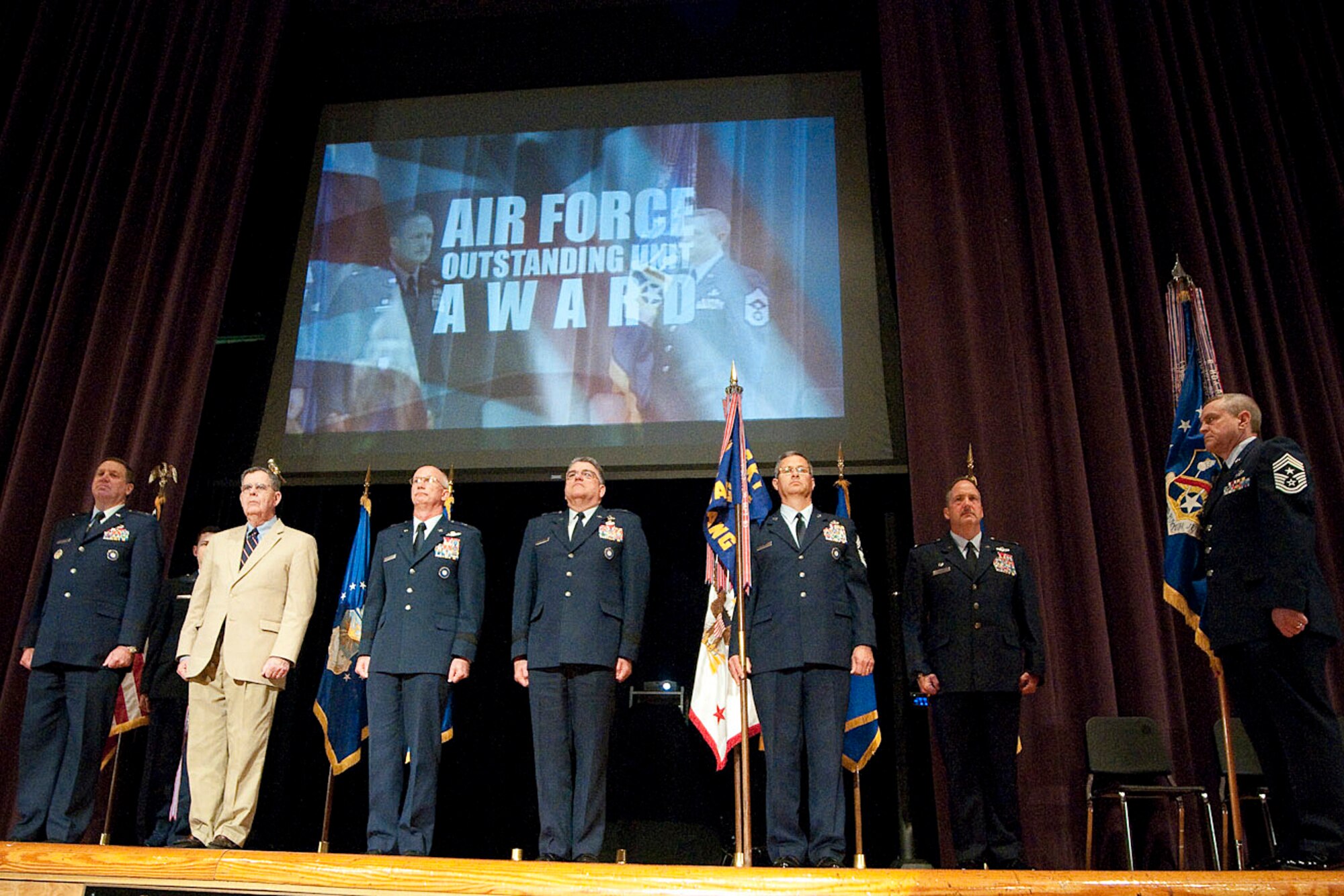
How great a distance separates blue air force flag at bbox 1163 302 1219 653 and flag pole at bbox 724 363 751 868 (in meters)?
1.43

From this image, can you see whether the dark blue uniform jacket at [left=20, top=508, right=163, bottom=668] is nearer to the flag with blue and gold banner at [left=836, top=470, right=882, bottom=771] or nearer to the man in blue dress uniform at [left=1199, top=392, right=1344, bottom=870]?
the flag with blue and gold banner at [left=836, top=470, right=882, bottom=771]

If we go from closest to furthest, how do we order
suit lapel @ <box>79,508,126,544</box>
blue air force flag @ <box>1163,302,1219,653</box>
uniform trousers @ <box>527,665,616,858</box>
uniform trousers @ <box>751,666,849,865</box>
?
uniform trousers @ <box>751,666,849,865</box> → uniform trousers @ <box>527,665,616,858</box> → blue air force flag @ <box>1163,302,1219,653</box> → suit lapel @ <box>79,508,126,544</box>

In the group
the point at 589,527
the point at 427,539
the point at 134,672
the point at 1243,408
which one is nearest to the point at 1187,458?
the point at 1243,408

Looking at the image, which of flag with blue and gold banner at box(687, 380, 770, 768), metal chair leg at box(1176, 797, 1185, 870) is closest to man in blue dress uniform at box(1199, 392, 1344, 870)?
metal chair leg at box(1176, 797, 1185, 870)

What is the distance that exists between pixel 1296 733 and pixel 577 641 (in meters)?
2.10

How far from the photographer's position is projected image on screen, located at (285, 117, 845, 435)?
5035mm

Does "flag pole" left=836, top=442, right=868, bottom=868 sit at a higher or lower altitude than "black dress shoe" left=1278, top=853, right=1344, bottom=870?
higher

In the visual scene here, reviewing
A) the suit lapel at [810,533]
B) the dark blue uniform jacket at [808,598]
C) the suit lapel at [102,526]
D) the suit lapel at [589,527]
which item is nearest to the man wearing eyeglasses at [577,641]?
the suit lapel at [589,527]

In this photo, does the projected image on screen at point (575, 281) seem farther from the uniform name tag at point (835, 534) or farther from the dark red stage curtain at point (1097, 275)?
the uniform name tag at point (835, 534)

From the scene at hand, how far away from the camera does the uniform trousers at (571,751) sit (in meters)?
3.45

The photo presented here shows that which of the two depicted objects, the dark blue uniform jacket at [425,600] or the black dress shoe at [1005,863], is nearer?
the black dress shoe at [1005,863]

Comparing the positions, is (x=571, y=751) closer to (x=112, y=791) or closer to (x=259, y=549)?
(x=259, y=549)

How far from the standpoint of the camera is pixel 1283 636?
2.93 m

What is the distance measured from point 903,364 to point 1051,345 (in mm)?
673
